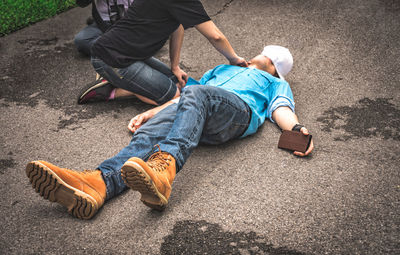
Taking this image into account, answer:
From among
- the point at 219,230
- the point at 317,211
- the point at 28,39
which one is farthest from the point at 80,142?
the point at 28,39

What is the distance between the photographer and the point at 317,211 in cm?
162

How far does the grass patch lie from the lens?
148 inches

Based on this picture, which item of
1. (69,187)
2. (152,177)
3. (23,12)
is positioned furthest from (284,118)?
(23,12)

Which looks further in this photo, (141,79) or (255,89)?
(141,79)

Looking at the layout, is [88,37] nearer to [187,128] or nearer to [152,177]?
[187,128]

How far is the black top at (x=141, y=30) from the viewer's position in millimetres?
2121

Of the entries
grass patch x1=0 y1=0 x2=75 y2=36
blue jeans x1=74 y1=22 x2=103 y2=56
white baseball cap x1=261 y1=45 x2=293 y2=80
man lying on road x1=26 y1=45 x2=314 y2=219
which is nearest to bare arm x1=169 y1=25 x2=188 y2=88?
man lying on road x1=26 y1=45 x2=314 y2=219

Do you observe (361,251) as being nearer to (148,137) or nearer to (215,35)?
(148,137)

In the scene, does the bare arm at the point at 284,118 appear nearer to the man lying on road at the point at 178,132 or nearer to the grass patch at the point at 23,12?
the man lying on road at the point at 178,132

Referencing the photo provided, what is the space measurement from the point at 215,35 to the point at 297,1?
82.1 inches

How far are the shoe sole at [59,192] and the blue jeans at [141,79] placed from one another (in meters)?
1.06

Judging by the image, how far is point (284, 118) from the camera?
218 cm

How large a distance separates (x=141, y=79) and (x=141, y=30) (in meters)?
0.34

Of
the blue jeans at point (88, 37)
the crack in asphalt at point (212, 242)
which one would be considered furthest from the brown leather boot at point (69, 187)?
the blue jeans at point (88, 37)
